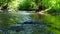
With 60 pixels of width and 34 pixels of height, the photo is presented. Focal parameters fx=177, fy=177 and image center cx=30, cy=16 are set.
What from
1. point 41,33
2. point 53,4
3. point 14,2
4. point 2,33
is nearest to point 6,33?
point 2,33

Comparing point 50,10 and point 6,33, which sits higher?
point 6,33

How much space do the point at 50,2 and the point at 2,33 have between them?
3193 centimetres

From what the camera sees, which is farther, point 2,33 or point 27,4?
point 27,4

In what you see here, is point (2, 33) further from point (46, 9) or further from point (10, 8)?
point (10, 8)

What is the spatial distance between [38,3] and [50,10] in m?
4.30

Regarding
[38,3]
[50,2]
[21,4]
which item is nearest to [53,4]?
[50,2]

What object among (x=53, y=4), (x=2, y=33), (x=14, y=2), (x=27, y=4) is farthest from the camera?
(x=27, y=4)

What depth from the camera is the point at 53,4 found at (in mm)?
44344

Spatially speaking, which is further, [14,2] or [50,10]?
[14,2]

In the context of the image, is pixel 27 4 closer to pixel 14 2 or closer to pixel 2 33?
pixel 14 2

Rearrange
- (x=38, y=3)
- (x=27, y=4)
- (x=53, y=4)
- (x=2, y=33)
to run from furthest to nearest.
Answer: (x=27, y=4)
(x=38, y=3)
(x=53, y=4)
(x=2, y=33)

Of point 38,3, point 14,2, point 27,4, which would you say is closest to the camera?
point 38,3

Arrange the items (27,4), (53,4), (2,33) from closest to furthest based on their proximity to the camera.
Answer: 1. (2,33)
2. (53,4)
3. (27,4)

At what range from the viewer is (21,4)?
195 ft
